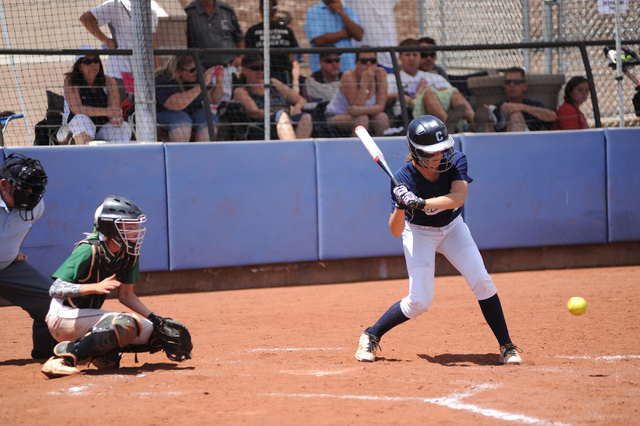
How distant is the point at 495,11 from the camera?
9.62 m

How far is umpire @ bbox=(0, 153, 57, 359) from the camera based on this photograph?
14.8 feet

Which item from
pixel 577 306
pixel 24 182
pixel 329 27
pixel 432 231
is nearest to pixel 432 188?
pixel 432 231

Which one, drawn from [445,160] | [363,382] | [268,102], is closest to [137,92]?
[268,102]

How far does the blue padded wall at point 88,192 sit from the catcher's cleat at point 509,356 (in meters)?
4.28

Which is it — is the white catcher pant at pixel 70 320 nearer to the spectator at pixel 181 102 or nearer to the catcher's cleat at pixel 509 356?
the catcher's cleat at pixel 509 356

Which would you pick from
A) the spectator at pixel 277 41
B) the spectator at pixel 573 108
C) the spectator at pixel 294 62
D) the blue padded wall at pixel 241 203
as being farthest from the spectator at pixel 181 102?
the spectator at pixel 573 108

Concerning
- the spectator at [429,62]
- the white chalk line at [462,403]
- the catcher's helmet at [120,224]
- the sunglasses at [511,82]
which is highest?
the spectator at [429,62]

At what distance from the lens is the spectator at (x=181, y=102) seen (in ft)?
25.0

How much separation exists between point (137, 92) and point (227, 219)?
1.75 meters

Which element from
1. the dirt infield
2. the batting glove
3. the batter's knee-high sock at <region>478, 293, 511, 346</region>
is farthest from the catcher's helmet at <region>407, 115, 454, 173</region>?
the dirt infield

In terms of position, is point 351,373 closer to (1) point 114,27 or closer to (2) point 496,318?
(2) point 496,318

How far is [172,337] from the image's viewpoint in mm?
3951

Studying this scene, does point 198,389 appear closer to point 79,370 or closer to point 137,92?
point 79,370

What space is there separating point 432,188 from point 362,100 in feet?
13.8
